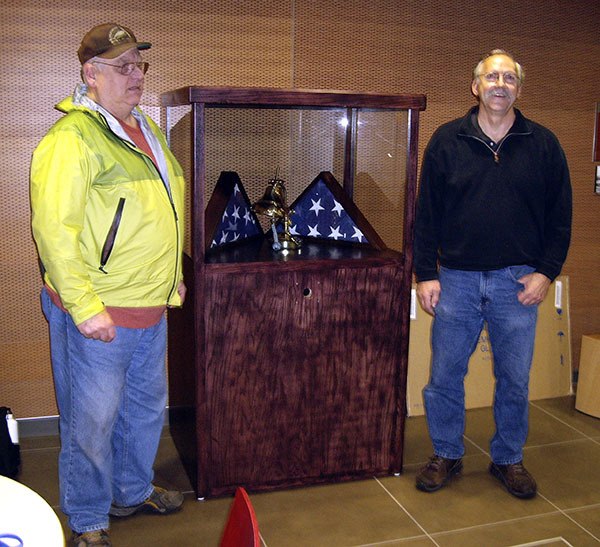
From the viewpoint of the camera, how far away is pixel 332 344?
9.46 ft

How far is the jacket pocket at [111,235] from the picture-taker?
2.27 meters

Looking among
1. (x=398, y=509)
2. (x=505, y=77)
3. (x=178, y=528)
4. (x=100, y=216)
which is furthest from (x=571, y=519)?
(x=100, y=216)

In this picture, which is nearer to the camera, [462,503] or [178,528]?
[178,528]

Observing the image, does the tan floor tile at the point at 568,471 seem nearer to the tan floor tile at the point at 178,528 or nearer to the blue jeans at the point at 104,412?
the tan floor tile at the point at 178,528

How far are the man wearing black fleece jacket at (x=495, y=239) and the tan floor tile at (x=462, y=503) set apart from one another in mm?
49

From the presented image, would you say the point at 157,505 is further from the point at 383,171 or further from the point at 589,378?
the point at 589,378

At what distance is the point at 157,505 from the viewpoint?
275cm

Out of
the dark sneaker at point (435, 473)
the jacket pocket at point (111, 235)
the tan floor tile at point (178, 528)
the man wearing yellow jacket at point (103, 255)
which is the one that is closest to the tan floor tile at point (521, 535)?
the dark sneaker at point (435, 473)

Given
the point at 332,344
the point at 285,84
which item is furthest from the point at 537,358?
the point at 285,84

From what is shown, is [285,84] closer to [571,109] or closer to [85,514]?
[571,109]

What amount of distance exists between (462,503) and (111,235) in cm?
171

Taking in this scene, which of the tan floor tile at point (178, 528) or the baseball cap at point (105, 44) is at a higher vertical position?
the baseball cap at point (105, 44)

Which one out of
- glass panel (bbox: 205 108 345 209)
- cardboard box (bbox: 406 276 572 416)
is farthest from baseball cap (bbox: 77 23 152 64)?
cardboard box (bbox: 406 276 572 416)

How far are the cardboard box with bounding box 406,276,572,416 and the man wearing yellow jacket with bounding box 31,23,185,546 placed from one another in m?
1.60
